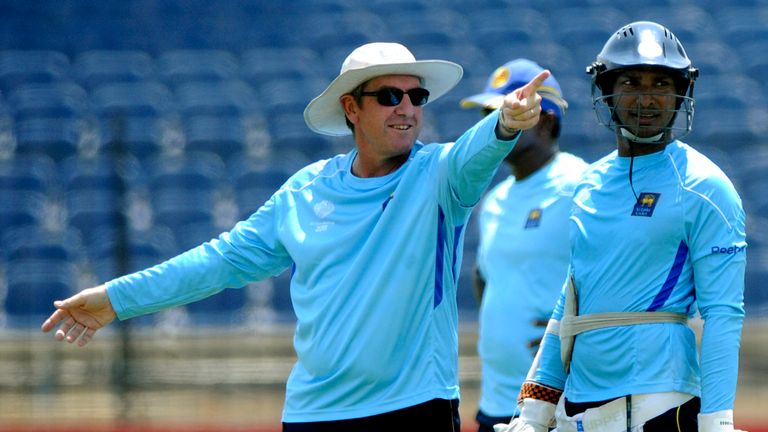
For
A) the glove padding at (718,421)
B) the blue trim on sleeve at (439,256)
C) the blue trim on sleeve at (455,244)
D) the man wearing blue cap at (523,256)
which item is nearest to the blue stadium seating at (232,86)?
the man wearing blue cap at (523,256)

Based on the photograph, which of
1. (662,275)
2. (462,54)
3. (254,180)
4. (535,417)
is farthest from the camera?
(462,54)

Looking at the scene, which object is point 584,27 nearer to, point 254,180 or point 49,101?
point 254,180

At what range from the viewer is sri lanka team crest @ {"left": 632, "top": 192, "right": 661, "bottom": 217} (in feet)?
11.4

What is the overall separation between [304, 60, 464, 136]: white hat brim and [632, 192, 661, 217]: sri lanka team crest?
88 cm

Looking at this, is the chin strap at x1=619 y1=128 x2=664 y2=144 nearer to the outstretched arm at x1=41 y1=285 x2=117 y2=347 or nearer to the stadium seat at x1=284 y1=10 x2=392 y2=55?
the outstretched arm at x1=41 y1=285 x2=117 y2=347

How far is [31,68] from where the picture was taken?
14.4 meters

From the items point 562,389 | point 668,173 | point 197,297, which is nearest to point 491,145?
point 668,173

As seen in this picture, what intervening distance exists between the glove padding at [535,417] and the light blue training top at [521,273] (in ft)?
4.33

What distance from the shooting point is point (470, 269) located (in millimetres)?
10516

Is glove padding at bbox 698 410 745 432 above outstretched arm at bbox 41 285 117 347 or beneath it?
beneath

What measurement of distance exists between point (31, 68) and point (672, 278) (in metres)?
12.2

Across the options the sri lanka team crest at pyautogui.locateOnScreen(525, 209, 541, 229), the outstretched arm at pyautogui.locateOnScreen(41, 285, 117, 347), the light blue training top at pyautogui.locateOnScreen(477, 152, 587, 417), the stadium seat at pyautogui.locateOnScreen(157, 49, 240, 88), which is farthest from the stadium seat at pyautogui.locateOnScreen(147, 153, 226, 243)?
the outstretched arm at pyautogui.locateOnScreen(41, 285, 117, 347)

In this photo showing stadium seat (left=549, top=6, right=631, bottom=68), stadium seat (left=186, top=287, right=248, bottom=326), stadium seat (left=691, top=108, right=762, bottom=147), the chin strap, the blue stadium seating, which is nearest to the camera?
the chin strap

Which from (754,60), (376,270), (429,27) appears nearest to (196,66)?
(429,27)
